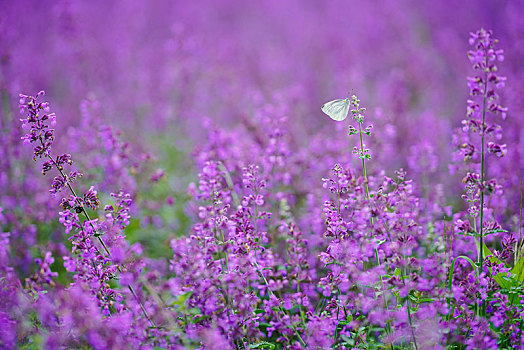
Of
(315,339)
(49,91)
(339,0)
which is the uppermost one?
(339,0)

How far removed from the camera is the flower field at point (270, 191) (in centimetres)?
254

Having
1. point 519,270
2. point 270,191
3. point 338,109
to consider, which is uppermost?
point 270,191

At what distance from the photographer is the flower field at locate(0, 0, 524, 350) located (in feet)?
8.34

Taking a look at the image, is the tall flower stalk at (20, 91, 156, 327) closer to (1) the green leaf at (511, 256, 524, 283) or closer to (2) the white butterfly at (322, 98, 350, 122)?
(2) the white butterfly at (322, 98, 350, 122)

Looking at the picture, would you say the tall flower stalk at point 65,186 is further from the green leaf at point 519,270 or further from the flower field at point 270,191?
the green leaf at point 519,270

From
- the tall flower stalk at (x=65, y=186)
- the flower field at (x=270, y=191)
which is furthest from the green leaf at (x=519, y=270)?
the tall flower stalk at (x=65, y=186)

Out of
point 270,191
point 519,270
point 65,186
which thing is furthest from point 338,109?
point 65,186

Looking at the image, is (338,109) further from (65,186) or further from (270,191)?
(65,186)

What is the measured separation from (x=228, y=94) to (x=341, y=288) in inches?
218

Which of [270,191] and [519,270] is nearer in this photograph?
[519,270]

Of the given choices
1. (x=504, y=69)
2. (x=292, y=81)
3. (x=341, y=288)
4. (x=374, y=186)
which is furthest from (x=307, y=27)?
(x=341, y=288)

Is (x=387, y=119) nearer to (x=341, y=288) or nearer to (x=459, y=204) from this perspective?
(x=459, y=204)

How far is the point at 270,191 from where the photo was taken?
4.06 m

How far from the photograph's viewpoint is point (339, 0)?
48.8ft
